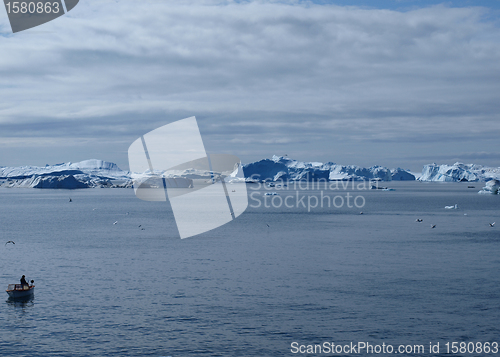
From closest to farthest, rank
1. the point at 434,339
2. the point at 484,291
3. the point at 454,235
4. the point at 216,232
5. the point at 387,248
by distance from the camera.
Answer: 1. the point at 434,339
2. the point at 484,291
3. the point at 387,248
4. the point at 454,235
5. the point at 216,232

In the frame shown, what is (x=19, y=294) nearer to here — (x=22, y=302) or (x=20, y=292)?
(x=20, y=292)

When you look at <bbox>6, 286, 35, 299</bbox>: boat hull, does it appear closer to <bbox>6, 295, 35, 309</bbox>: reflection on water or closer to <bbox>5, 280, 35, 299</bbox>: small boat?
<bbox>5, 280, 35, 299</bbox>: small boat

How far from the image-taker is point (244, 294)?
118 feet

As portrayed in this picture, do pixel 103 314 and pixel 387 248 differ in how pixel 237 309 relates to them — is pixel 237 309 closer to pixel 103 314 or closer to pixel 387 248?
pixel 103 314

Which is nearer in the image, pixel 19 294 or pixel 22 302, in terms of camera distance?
pixel 22 302

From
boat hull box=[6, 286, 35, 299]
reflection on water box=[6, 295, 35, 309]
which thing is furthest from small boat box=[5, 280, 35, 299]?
reflection on water box=[6, 295, 35, 309]

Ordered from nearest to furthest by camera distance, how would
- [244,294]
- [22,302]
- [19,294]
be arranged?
[22,302] → [19,294] → [244,294]

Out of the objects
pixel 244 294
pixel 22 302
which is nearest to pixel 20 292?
pixel 22 302

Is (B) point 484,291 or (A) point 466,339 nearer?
(A) point 466,339

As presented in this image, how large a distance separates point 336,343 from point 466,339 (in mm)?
7684

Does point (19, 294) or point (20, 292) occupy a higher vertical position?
point (20, 292)

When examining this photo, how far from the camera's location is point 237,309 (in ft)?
106

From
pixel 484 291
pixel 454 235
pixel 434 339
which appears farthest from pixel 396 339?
pixel 454 235

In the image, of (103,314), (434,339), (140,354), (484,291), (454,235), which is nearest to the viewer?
(140,354)
